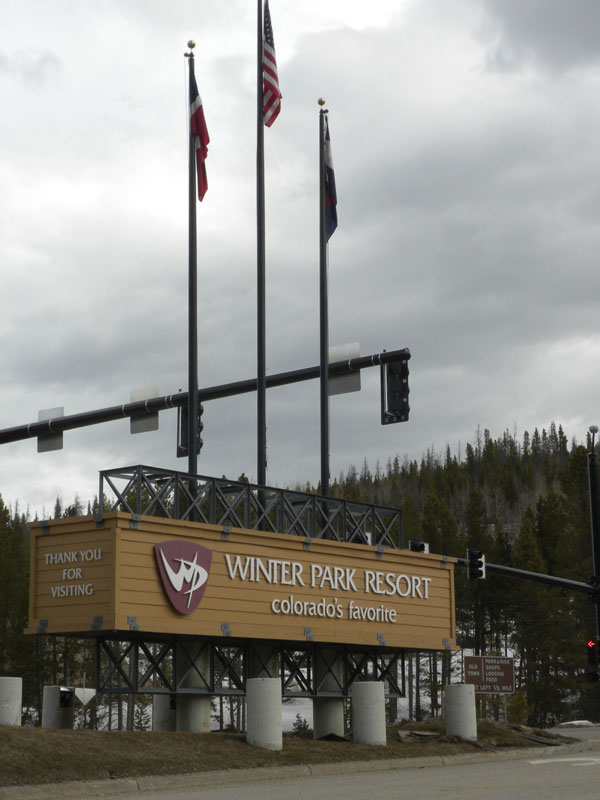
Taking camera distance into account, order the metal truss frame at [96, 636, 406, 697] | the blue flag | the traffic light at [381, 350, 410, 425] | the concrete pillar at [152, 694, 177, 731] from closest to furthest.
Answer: the metal truss frame at [96, 636, 406, 697], the concrete pillar at [152, 694, 177, 731], the traffic light at [381, 350, 410, 425], the blue flag

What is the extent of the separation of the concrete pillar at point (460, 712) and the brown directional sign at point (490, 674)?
625cm

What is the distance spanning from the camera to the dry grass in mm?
15070

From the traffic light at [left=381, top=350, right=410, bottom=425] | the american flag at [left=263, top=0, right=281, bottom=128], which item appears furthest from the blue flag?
the traffic light at [left=381, top=350, right=410, bottom=425]

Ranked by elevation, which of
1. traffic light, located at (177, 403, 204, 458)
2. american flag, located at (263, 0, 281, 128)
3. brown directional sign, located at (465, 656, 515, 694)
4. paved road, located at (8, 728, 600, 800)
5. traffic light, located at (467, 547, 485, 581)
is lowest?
paved road, located at (8, 728, 600, 800)

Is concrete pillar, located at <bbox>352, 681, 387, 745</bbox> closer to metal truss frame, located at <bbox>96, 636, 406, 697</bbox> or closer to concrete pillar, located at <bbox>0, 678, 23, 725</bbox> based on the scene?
metal truss frame, located at <bbox>96, 636, 406, 697</bbox>

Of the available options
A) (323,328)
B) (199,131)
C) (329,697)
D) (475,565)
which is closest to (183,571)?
(329,697)

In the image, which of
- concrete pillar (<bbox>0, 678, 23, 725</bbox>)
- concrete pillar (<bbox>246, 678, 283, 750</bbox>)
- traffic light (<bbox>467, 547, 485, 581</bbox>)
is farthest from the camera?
traffic light (<bbox>467, 547, 485, 581</bbox>)

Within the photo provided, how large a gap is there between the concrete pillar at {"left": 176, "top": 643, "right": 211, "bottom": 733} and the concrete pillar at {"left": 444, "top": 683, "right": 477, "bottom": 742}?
5639 mm

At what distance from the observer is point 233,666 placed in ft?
70.9

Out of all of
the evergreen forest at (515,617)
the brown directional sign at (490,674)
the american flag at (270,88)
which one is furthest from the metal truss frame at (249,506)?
the evergreen forest at (515,617)

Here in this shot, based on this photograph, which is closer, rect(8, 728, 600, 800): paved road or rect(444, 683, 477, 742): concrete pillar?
rect(8, 728, 600, 800): paved road

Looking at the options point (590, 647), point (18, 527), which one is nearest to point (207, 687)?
point (590, 647)

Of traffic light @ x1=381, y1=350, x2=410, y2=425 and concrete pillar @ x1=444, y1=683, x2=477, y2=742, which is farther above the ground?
traffic light @ x1=381, y1=350, x2=410, y2=425

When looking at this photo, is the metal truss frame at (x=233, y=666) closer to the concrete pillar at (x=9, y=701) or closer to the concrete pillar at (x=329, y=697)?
the concrete pillar at (x=329, y=697)
